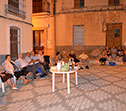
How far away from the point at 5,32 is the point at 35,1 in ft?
26.2

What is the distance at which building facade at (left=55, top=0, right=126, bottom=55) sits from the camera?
12891 millimetres

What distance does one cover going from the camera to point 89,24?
13.4 metres

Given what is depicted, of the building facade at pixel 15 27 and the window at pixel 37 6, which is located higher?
the window at pixel 37 6

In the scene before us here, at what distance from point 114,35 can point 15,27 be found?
28.9ft

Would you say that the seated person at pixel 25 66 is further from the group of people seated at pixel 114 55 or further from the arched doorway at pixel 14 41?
the group of people seated at pixel 114 55

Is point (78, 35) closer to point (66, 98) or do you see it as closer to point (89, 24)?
point (89, 24)

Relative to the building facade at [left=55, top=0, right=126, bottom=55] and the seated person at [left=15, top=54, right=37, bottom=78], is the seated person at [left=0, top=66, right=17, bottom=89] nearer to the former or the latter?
the seated person at [left=15, top=54, right=37, bottom=78]

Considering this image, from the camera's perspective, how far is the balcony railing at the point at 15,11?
23.6ft

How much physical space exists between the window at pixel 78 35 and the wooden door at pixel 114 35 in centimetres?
231

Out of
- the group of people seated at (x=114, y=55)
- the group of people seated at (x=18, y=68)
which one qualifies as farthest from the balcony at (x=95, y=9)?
the group of people seated at (x=18, y=68)

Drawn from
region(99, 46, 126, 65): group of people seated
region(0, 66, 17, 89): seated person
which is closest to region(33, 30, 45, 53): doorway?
region(99, 46, 126, 65): group of people seated

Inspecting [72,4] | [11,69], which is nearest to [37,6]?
[72,4]

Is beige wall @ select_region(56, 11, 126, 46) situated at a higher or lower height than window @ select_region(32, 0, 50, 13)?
lower

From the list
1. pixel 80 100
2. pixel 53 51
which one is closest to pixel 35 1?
pixel 53 51
